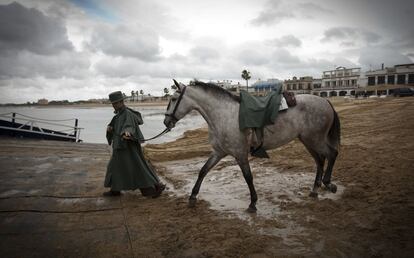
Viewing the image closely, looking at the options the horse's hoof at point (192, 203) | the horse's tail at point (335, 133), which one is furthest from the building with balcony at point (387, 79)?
the horse's hoof at point (192, 203)

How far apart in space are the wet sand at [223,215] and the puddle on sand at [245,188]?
2 centimetres

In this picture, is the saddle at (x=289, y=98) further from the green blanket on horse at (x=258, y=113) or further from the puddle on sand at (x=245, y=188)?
the puddle on sand at (x=245, y=188)

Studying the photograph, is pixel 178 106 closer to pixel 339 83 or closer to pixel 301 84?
pixel 339 83

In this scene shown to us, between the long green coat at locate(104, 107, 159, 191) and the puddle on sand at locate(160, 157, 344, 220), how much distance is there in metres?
0.92

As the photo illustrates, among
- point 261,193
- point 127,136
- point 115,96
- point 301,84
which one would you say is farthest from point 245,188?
point 301,84

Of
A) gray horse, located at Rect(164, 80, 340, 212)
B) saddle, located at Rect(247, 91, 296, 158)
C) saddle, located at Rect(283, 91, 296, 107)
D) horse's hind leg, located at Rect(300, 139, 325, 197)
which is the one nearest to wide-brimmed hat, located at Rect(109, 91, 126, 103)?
gray horse, located at Rect(164, 80, 340, 212)

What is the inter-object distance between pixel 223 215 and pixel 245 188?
1601 millimetres

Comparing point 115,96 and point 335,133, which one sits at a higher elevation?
point 115,96

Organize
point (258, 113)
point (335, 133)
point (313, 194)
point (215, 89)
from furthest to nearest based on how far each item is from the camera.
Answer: point (335, 133), point (313, 194), point (215, 89), point (258, 113)

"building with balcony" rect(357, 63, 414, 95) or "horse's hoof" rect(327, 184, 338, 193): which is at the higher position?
"building with balcony" rect(357, 63, 414, 95)

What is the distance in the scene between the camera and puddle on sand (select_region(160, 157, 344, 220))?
15.7ft

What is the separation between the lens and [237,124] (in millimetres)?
4641

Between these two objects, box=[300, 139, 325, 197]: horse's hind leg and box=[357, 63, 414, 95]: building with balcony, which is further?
box=[357, 63, 414, 95]: building with balcony

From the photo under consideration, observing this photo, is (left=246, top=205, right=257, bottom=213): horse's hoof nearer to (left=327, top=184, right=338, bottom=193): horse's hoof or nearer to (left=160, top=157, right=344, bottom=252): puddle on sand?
(left=160, top=157, right=344, bottom=252): puddle on sand
